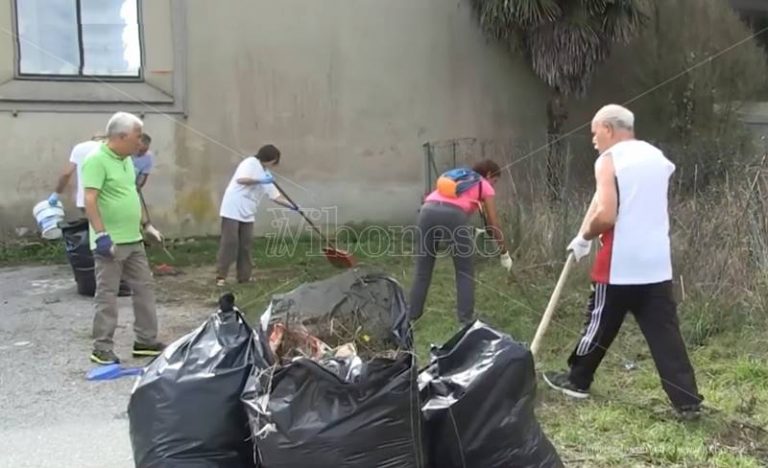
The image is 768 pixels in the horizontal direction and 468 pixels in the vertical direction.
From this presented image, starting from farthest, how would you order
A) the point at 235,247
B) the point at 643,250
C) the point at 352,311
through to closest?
the point at 235,247, the point at 643,250, the point at 352,311

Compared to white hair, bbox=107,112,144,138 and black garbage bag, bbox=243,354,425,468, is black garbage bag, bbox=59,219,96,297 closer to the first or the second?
white hair, bbox=107,112,144,138

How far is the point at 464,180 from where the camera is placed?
5918 mm

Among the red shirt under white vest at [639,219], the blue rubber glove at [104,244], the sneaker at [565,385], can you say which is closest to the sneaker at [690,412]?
the sneaker at [565,385]

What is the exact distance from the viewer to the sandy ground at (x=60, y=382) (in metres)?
3.76

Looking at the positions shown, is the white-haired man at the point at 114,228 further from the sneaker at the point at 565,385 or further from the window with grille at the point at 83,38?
the window with grille at the point at 83,38

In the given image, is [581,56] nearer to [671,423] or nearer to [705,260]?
[705,260]

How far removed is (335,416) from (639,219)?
2039 millimetres

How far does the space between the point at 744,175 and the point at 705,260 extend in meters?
0.89

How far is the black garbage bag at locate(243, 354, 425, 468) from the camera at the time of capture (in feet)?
8.95

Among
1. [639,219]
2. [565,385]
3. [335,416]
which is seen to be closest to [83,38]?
[565,385]

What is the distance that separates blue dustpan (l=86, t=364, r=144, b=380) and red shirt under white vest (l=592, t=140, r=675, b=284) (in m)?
2.90

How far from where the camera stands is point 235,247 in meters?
7.72

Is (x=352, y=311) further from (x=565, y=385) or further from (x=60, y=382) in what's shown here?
(x=60, y=382)

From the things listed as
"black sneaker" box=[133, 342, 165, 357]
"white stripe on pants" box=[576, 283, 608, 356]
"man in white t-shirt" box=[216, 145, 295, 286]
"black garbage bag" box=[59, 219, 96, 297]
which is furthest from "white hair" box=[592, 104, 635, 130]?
"black garbage bag" box=[59, 219, 96, 297]
